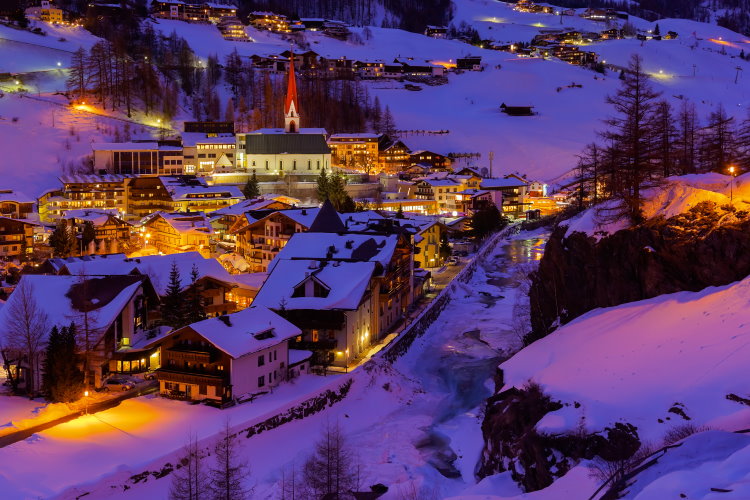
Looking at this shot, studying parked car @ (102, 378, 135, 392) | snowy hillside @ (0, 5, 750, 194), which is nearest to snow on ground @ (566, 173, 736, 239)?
parked car @ (102, 378, 135, 392)

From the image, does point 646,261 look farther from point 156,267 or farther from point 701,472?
point 156,267

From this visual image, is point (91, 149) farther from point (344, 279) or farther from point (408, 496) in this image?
point (408, 496)

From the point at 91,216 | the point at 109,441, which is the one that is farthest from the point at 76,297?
the point at 91,216

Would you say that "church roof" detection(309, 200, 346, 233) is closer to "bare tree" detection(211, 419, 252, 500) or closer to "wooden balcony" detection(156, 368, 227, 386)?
"wooden balcony" detection(156, 368, 227, 386)

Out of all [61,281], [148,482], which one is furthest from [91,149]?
[148,482]

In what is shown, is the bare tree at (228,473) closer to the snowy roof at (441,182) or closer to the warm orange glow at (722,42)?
the snowy roof at (441,182)
